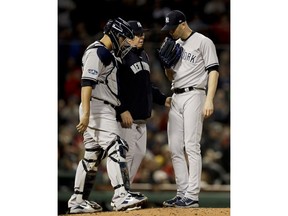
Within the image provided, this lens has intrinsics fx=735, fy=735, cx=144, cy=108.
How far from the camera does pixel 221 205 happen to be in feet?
29.7

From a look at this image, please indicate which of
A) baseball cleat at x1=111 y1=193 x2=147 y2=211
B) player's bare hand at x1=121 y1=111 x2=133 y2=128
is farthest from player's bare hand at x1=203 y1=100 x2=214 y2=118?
baseball cleat at x1=111 y1=193 x2=147 y2=211

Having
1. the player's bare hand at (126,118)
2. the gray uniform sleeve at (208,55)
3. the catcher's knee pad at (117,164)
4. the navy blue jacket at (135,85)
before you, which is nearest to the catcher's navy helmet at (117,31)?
the navy blue jacket at (135,85)

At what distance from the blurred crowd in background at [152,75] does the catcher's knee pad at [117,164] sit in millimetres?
3703

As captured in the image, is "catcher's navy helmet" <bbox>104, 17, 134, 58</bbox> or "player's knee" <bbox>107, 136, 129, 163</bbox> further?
"catcher's navy helmet" <bbox>104, 17, 134, 58</bbox>

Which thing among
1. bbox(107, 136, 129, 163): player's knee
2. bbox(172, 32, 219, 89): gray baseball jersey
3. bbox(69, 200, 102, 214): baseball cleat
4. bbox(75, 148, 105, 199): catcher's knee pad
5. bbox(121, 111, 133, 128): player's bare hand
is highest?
bbox(172, 32, 219, 89): gray baseball jersey

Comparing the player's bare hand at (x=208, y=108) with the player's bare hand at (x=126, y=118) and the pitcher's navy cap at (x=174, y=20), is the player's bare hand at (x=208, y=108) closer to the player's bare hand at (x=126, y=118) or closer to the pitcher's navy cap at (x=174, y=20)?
the player's bare hand at (x=126, y=118)

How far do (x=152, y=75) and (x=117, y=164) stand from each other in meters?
5.14

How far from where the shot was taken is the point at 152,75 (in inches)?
425

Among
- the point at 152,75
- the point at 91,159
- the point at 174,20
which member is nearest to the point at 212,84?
the point at 174,20

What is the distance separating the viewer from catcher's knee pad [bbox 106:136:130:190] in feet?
18.9

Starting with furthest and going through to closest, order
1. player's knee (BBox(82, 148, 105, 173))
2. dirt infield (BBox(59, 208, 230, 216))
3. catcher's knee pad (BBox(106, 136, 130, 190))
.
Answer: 1. player's knee (BBox(82, 148, 105, 173))
2. catcher's knee pad (BBox(106, 136, 130, 190))
3. dirt infield (BBox(59, 208, 230, 216))

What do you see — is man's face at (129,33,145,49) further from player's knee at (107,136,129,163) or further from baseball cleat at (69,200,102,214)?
baseball cleat at (69,200,102,214)

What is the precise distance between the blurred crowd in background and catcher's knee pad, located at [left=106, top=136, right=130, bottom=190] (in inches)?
146
